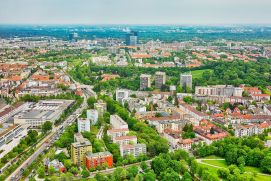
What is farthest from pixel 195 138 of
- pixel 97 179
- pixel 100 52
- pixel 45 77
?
pixel 100 52

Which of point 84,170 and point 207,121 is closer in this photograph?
point 84,170

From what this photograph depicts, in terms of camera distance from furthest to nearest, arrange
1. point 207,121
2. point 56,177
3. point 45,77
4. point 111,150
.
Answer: point 45,77, point 207,121, point 111,150, point 56,177

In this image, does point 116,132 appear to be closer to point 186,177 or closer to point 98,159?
point 98,159

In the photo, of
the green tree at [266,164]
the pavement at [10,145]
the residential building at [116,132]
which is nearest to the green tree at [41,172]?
the pavement at [10,145]

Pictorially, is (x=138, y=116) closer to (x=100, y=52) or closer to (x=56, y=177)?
(x=56, y=177)

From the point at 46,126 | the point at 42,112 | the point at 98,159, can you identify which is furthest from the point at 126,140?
the point at 42,112

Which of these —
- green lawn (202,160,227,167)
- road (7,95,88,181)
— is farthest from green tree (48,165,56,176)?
green lawn (202,160,227,167)

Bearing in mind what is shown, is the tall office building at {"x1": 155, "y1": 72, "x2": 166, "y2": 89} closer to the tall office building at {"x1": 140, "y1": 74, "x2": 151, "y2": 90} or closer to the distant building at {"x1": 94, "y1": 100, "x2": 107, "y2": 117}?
the tall office building at {"x1": 140, "y1": 74, "x2": 151, "y2": 90}
